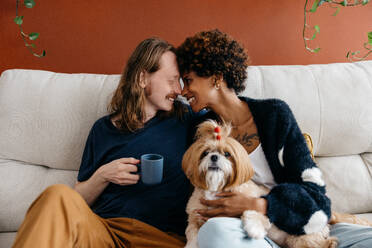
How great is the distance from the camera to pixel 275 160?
1.25m

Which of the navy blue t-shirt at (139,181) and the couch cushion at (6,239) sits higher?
the navy blue t-shirt at (139,181)

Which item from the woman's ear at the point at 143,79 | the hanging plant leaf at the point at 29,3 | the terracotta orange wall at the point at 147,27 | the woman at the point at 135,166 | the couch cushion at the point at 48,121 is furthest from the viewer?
the terracotta orange wall at the point at 147,27

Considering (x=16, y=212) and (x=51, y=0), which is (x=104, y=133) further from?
(x=51, y=0)

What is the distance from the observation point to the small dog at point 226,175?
3.52 ft

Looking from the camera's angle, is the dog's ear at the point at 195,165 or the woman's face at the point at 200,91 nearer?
the dog's ear at the point at 195,165

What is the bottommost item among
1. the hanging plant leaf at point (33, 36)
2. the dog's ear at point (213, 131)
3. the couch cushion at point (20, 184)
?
the couch cushion at point (20, 184)

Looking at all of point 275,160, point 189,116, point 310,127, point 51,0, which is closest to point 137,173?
point 189,116

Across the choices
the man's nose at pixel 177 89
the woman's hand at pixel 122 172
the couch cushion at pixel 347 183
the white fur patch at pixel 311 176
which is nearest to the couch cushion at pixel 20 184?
the woman's hand at pixel 122 172

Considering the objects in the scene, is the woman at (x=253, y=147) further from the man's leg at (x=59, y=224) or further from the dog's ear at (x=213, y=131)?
the man's leg at (x=59, y=224)

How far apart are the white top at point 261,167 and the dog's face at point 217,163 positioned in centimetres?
19

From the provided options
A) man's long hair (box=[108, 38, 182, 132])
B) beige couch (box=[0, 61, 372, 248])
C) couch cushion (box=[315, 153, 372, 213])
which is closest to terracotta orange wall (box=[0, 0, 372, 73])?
beige couch (box=[0, 61, 372, 248])

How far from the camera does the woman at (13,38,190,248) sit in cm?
123

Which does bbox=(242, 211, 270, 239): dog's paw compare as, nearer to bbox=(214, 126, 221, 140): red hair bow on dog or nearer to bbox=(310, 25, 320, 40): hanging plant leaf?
bbox=(214, 126, 221, 140): red hair bow on dog

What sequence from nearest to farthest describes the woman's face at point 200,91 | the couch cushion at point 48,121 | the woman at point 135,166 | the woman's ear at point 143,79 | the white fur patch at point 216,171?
1. the white fur patch at point 216,171
2. the woman at point 135,166
3. the woman's face at point 200,91
4. the woman's ear at point 143,79
5. the couch cushion at point 48,121
